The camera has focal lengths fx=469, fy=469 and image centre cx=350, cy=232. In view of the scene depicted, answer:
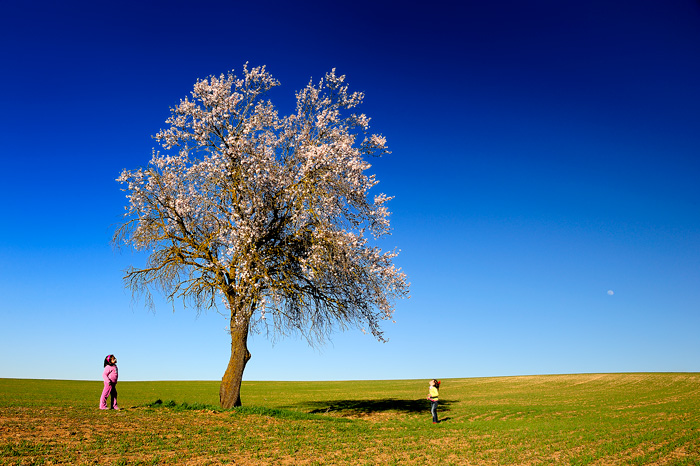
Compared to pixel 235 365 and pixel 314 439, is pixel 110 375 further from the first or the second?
pixel 314 439

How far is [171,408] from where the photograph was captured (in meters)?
22.1

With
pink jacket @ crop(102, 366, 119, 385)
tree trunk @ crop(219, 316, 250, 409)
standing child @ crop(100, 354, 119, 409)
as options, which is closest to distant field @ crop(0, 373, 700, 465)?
standing child @ crop(100, 354, 119, 409)

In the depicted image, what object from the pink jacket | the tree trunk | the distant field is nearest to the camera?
the distant field

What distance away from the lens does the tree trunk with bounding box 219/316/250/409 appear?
23016 millimetres

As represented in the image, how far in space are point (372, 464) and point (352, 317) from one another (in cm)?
1125

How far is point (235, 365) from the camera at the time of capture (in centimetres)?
2331

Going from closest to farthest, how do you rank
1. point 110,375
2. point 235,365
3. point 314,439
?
point 314,439 → point 110,375 → point 235,365

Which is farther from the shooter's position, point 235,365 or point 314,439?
point 235,365

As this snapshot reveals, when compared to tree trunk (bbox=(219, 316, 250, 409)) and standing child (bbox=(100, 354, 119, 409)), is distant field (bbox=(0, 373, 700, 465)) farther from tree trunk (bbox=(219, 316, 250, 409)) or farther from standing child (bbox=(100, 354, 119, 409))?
tree trunk (bbox=(219, 316, 250, 409))

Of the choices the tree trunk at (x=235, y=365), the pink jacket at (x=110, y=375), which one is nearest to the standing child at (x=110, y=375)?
the pink jacket at (x=110, y=375)

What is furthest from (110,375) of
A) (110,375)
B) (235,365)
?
(235,365)

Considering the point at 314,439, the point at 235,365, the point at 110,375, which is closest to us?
the point at 314,439

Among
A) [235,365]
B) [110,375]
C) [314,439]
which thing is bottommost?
[314,439]

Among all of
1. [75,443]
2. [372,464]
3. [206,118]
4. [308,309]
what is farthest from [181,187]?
[372,464]
